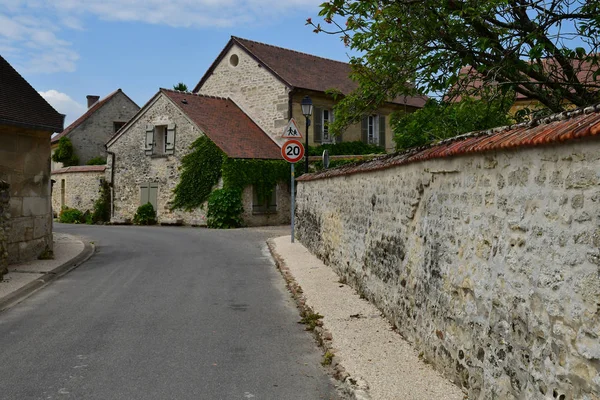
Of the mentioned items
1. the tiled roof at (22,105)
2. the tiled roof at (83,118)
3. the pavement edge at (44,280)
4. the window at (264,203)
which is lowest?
the pavement edge at (44,280)

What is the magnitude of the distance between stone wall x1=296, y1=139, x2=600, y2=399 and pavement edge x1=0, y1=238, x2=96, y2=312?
5.46 metres

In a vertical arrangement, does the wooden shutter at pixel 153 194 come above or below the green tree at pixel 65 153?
below

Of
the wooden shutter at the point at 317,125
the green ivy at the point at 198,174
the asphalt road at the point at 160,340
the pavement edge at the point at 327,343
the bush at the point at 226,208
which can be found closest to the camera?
the pavement edge at the point at 327,343

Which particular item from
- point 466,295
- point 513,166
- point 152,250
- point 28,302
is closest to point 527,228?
point 513,166

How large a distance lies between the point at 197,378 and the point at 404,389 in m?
1.80

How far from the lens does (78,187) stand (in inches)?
1303

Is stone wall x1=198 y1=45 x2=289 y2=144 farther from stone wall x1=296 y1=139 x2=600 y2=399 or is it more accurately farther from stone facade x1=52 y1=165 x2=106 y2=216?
stone wall x1=296 y1=139 x2=600 y2=399

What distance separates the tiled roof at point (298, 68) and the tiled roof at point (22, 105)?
15.3 meters

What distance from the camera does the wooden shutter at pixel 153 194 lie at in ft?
93.1

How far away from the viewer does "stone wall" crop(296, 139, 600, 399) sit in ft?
10.5

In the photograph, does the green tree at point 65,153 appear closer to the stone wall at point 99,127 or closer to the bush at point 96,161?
the stone wall at point 99,127

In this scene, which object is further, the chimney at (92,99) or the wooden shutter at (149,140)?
the chimney at (92,99)

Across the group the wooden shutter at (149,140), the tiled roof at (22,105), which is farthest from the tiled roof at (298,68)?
the tiled roof at (22,105)

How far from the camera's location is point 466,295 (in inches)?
186
